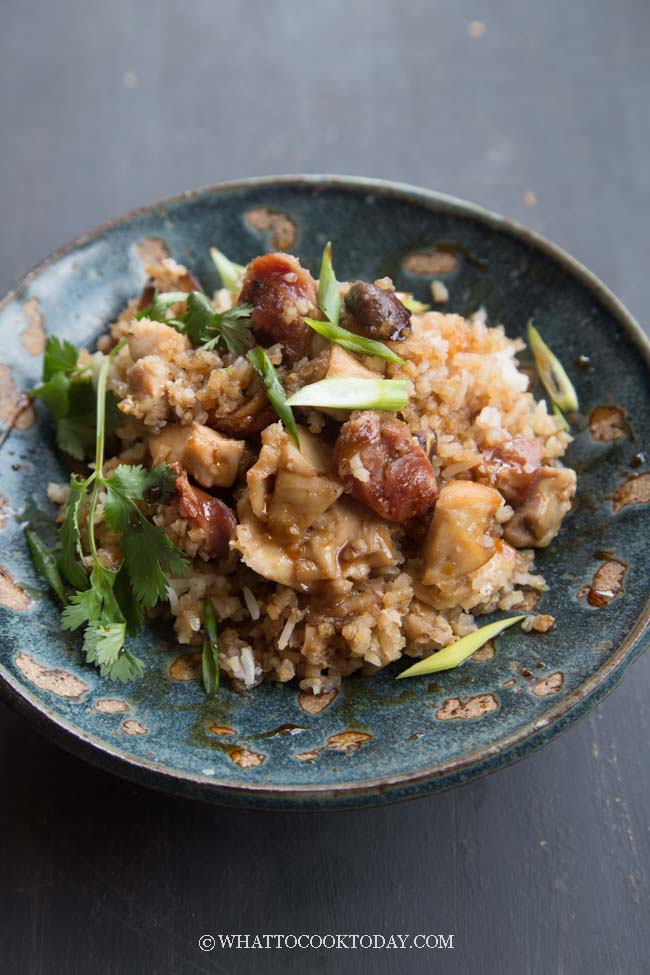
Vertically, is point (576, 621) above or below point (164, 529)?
below

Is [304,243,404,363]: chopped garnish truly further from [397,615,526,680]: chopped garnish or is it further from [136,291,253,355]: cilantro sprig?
[397,615,526,680]: chopped garnish

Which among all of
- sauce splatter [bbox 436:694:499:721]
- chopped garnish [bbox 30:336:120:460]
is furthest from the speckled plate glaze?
chopped garnish [bbox 30:336:120:460]

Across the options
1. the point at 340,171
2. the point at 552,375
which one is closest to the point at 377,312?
the point at 552,375

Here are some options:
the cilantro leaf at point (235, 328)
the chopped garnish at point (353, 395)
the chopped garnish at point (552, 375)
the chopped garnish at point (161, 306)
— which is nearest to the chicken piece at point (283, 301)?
the cilantro leaf at point (235, 328)

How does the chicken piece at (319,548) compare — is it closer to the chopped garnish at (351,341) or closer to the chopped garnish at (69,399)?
the chopped garnish at (351,341)

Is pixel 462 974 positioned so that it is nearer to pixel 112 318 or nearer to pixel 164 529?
pixel 164 529

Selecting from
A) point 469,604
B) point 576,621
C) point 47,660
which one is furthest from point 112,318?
point 576,621
